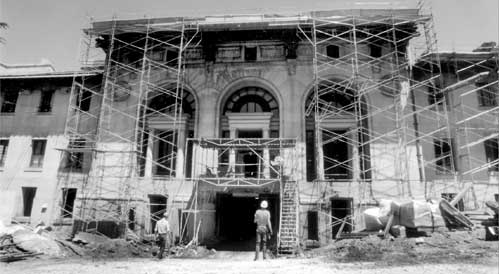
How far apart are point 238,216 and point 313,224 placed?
17.7ft

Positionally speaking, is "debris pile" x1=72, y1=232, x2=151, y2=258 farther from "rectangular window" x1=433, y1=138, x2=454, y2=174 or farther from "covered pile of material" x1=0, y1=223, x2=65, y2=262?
"rectangular window" x1=433, y1=138, x2=454, y2=174

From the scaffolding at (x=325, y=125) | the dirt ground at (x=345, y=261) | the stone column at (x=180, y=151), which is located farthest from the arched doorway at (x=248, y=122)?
the dirt ground at (x=345, y=261)

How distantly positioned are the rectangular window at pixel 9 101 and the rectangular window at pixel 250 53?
1749 centimetres

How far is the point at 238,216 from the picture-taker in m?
22.6

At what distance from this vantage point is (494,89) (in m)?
21.5

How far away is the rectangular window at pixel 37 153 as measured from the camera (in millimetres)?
23500

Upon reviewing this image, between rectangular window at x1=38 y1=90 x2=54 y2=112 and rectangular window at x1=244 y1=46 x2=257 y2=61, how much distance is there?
48.0ft

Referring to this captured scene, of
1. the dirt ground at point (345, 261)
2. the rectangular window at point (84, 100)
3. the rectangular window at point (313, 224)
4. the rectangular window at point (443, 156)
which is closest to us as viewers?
the dirt ground at point (345, 261)

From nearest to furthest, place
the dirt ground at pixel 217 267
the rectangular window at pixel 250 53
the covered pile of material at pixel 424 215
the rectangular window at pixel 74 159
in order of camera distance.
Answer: the dirt ground at pixel 217 267, the covered pile of material at pixel 424 215, the rectangular window at pixel 250 53, the rectangular window at pixel 74 159

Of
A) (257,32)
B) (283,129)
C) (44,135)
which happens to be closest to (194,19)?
(257,32)

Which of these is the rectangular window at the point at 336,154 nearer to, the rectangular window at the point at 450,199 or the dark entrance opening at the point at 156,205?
the rectangular window at the point at 450,199

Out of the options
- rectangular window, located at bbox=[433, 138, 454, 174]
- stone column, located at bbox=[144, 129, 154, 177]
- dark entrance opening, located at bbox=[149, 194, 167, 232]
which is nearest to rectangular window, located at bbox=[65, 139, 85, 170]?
stone column, located at bbox=[144, 129, 154, 177]

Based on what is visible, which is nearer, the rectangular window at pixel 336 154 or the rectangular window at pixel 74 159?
the rectangular window at pixel 336 154

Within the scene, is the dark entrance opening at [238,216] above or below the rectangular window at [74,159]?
below
